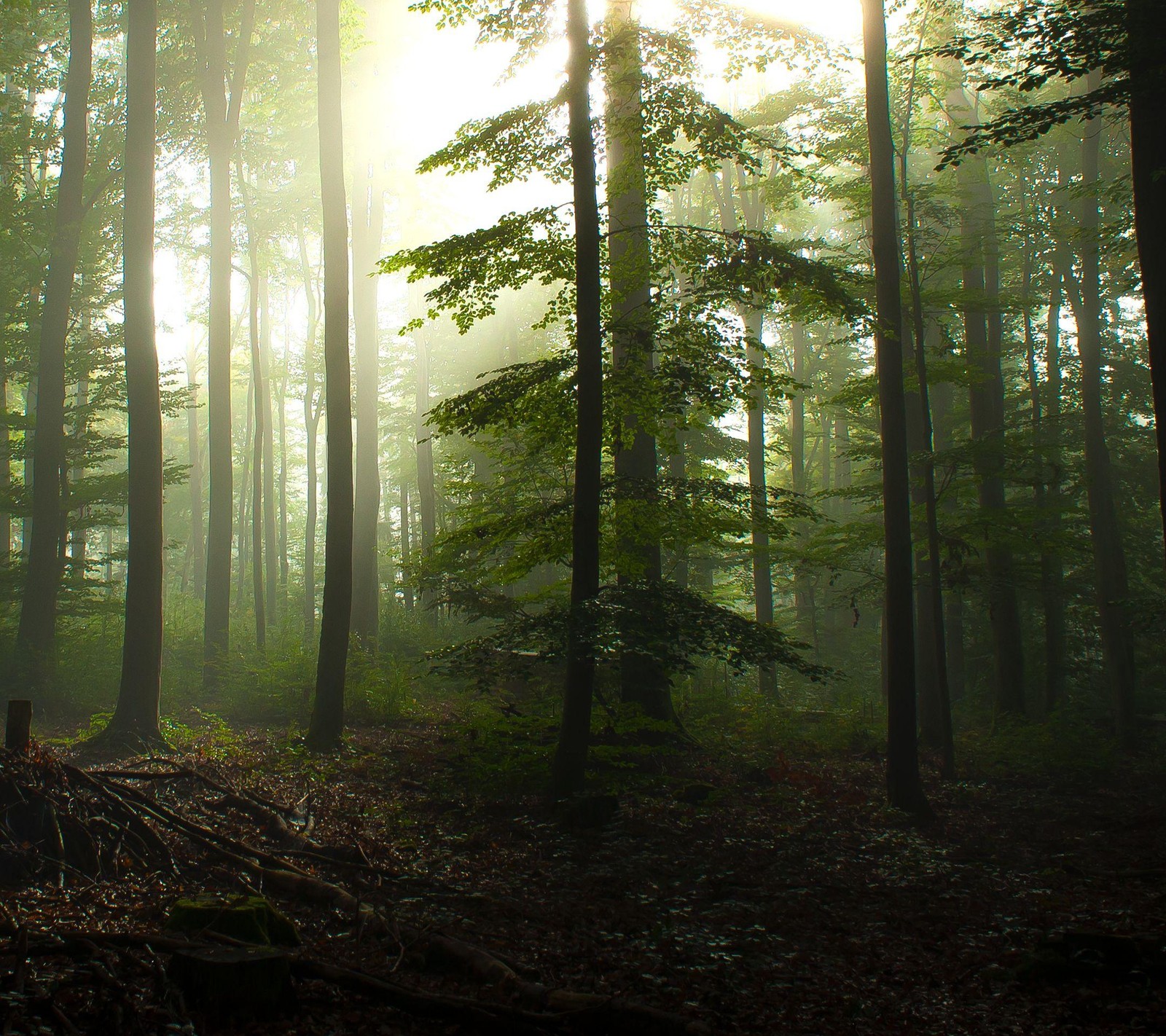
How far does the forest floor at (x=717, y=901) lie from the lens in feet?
14.5

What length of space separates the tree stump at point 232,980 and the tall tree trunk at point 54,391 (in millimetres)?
12237

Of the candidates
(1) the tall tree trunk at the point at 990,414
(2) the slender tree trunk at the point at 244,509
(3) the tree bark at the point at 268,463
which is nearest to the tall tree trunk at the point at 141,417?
(1) the tall tree trunk at the point at 990,414

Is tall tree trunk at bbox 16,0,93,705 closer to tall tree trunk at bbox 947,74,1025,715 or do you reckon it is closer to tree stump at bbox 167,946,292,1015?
tree stump at bbox 167,946,292,1015

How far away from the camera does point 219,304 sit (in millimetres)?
17797

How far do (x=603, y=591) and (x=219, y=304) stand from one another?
1413cm

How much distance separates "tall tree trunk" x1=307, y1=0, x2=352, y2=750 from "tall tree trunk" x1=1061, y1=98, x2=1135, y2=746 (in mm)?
12715

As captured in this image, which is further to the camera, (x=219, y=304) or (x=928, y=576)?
(x=219, y=304)

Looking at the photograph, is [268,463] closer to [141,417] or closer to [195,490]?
[195,490]

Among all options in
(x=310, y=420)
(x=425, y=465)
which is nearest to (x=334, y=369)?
(x=425, y=465)

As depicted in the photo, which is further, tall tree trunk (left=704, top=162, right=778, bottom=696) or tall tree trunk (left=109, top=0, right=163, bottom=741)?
tall tree trunk (left=704, top=162, right=778, bottom=696)

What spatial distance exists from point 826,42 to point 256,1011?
496 inches

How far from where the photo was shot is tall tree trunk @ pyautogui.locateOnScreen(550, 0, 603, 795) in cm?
782

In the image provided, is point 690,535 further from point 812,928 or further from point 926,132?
point 926,132

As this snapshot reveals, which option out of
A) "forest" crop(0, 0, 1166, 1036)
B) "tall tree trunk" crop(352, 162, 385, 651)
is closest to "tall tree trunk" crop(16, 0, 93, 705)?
"forest" crop(0, 0, 1166, 1036)
